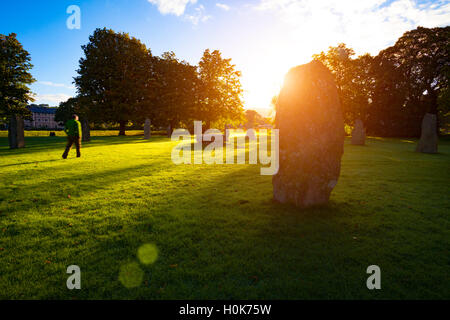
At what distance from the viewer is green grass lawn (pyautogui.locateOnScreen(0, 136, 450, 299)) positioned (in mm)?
3066

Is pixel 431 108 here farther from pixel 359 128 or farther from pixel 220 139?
pixel 220 139

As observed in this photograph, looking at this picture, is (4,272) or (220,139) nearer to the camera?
(4,272)

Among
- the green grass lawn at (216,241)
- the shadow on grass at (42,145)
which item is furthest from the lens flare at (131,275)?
the shadow on grass at (42,145)

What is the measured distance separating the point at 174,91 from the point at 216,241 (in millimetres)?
30595

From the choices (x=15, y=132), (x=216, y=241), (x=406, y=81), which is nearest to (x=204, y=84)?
(x=15, y=132)

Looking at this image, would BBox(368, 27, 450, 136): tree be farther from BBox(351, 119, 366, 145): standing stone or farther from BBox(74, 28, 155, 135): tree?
BBox(74, 28, 155, 135): tree

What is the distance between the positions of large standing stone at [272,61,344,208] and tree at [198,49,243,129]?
1775 centimetres

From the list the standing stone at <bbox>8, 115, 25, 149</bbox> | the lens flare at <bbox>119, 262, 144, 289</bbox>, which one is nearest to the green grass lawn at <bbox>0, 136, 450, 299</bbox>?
the lens flare at <bbox>119, 262, 144, 289</bbox>

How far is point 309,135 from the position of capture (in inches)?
221

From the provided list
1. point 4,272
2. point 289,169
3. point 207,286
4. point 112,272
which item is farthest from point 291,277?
point 4,272

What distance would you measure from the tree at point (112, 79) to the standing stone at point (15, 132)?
1782 cm

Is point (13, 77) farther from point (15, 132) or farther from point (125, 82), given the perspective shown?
point (15, 132)

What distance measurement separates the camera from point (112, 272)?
132 inches
